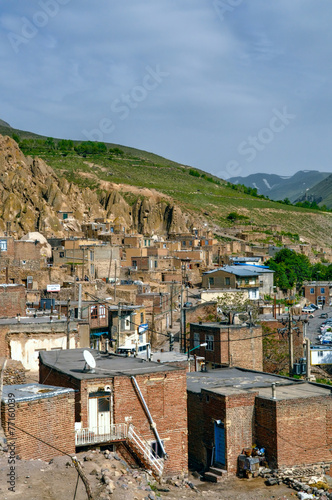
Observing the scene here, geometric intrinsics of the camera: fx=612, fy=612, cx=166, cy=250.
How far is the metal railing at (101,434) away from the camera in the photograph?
54.3 feet

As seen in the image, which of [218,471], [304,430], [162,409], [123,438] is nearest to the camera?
[123,438]

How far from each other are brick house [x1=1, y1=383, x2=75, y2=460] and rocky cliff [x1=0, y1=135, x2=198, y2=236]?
6384cm

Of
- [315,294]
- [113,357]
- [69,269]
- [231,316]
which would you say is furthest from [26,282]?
[315,294]

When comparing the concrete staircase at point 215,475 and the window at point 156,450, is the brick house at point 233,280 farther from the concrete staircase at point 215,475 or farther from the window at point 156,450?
the window at point 156,450

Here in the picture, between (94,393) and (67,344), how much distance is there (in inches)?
391

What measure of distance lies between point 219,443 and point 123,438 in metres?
4.12

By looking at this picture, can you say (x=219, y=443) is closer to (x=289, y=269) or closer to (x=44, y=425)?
(x=44, y=425)

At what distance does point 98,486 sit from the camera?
13539 mm

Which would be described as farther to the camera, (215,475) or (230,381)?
(230,381)

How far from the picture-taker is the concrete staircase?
1902 centimetres

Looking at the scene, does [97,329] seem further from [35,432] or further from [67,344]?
[35,432]

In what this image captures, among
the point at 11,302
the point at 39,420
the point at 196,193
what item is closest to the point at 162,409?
the point at 39,420

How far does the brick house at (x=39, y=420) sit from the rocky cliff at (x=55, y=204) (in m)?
63.8

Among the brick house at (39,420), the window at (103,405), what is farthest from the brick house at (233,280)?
the brick house at (39,420)
